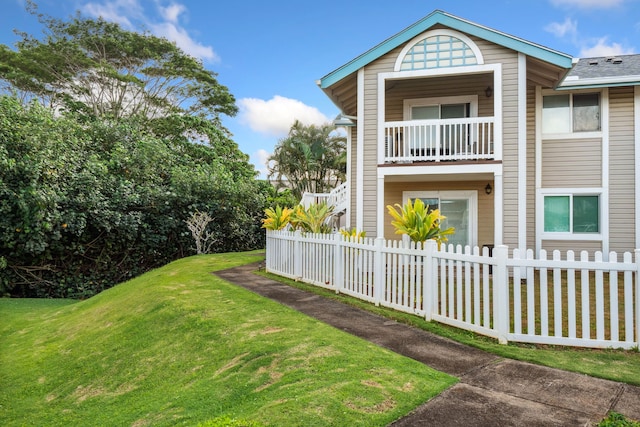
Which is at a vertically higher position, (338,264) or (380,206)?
(380,206)

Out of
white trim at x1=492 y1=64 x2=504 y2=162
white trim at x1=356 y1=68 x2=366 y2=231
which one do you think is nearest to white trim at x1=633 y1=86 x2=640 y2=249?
white trim at x1=492 y1=64 x2=504 y2=162

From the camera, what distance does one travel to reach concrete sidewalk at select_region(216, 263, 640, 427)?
10.6ft

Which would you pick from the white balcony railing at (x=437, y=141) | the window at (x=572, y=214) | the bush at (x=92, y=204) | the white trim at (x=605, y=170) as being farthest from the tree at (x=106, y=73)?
the white trim at (x=605, y=170)

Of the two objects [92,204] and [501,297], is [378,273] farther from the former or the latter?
[92,204]

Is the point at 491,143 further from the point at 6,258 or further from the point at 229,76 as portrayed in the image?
the point at 229,76

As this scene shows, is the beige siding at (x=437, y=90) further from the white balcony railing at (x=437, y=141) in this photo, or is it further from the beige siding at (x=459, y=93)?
the white balcony railing at (x=437, y=141)

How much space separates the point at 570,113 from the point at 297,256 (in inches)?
361

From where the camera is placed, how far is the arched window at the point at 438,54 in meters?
10.7

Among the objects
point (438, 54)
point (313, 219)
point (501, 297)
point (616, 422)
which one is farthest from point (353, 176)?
point (616, 422)

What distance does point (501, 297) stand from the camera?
533cm

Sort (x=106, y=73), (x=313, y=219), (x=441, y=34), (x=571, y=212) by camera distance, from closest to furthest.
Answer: (x=441, y=34), (x=313, y=219), (x=571, y=212), (x=106, y=73)

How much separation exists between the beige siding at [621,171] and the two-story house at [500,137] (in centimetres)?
3

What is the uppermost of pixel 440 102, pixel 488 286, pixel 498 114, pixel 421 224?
pixel 440 102

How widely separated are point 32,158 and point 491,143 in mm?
13141
